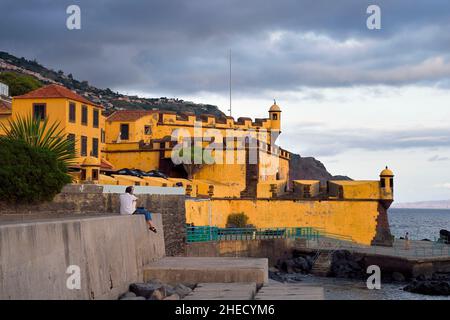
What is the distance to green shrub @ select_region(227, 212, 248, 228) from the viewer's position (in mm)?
43219

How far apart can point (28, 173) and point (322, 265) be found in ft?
70.6

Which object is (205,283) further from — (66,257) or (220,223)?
(220,223)

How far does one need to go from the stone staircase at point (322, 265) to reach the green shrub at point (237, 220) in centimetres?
620

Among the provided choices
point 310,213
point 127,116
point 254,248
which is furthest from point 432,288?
point 127,116

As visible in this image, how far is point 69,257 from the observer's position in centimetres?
825

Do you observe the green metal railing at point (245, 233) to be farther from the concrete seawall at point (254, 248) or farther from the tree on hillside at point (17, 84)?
the tree on hillside at point (17, 84)

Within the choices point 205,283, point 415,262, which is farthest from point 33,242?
point 415,262

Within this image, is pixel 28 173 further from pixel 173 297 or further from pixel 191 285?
pixel 173 297

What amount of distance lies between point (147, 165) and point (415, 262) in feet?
65.3

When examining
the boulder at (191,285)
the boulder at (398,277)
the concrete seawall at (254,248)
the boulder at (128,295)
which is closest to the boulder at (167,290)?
the boulder at (128,295)

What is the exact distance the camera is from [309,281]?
115ft

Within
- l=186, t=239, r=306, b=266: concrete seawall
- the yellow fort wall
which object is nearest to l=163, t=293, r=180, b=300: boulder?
l=186, t=239, r=306, b=266: concrete seawall

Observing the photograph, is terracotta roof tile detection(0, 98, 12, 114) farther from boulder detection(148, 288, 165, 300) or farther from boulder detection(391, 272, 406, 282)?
boulder detection(148, 288, 165, 300)

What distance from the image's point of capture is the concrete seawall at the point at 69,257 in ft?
22.1
